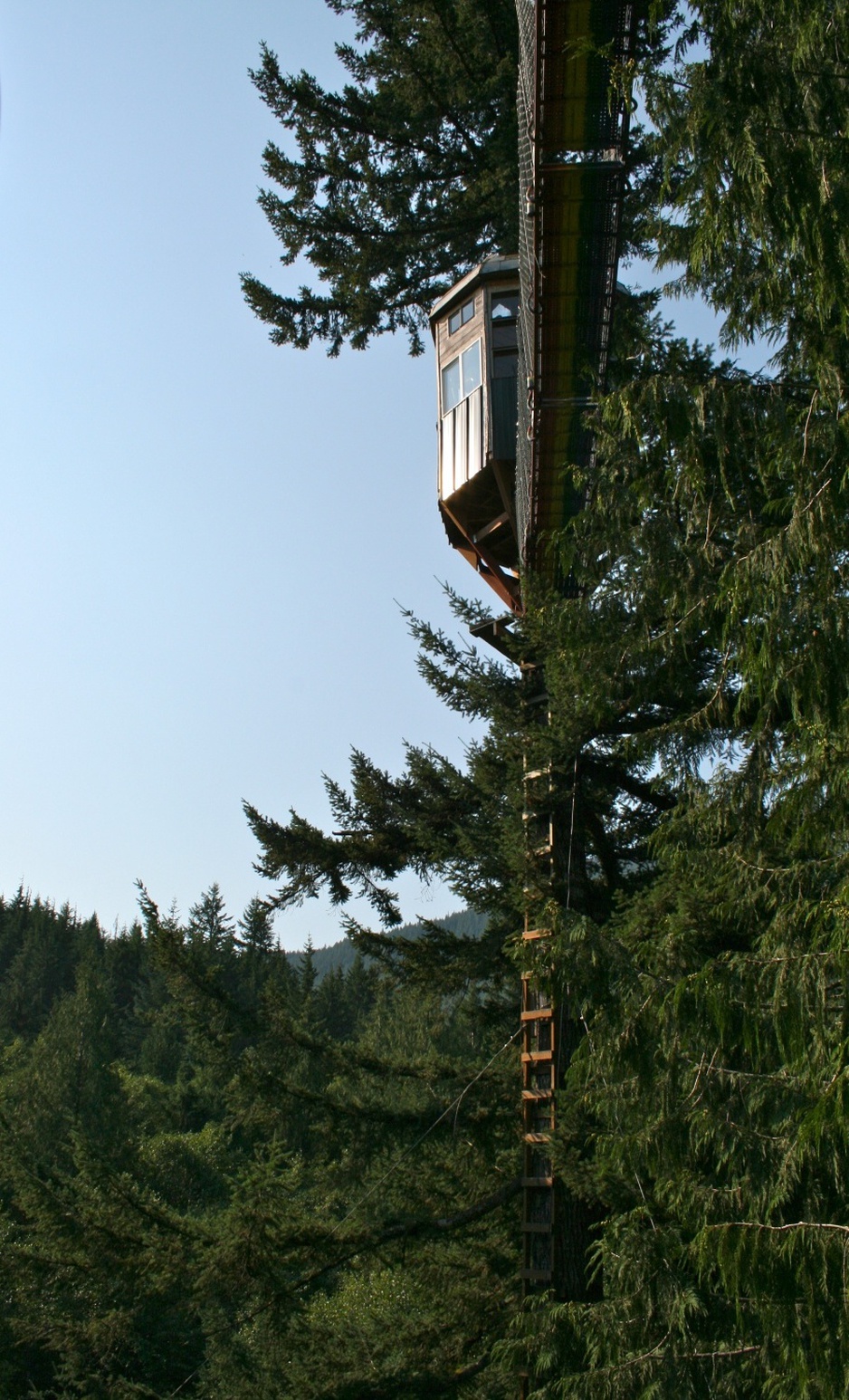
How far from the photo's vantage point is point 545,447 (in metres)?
9.52

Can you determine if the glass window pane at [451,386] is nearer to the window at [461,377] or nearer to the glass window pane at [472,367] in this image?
the window at [461,377]

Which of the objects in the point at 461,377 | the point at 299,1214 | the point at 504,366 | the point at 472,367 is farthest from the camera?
the point at 461,377

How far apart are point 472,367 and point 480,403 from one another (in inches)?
18.3

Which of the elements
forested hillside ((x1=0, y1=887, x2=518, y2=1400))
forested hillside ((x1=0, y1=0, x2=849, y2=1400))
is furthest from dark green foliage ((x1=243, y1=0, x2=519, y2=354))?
forested hillside ((x1=0, y1=887, x2=518, y2=1400))

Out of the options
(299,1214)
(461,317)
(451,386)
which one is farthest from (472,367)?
(299,1214)

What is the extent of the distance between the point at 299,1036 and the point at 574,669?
4844 millimetres

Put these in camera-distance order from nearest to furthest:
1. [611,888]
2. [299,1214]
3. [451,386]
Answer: [299,1214], [611,888], [451,386]

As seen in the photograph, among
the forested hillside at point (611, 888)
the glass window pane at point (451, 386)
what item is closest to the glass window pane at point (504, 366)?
the glass window pane at point (451, 386)

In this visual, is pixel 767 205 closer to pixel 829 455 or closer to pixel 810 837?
pixel 829 455

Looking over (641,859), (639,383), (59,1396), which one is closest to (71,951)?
(59,1396)

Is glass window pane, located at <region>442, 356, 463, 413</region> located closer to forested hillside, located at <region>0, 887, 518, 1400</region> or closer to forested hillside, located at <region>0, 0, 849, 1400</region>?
forested hillside, located at <region>0, 0, 849, 1400</region>

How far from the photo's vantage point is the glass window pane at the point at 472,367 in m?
11.5

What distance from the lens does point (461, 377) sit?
11.8 m

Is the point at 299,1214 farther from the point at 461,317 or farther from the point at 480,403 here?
the point at 461,317
